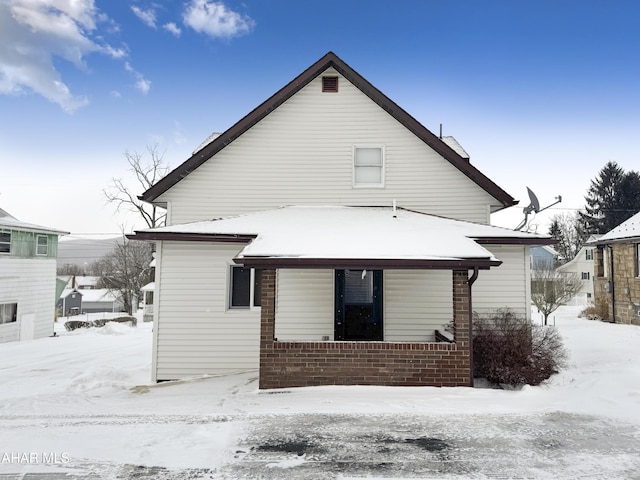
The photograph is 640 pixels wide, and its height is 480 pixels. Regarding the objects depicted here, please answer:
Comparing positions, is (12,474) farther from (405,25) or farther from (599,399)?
(405,25)

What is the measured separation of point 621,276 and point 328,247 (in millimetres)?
18216

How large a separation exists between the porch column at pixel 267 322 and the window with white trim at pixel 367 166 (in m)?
4.15

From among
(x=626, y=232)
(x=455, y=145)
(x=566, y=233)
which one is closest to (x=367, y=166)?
(x=455, y=145)

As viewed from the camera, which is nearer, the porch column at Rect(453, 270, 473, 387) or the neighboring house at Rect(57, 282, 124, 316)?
the porch column at Rect(453, 270, 473, 387)

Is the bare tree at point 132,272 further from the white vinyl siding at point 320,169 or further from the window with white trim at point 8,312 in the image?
the white vinyl siding at point 320,169

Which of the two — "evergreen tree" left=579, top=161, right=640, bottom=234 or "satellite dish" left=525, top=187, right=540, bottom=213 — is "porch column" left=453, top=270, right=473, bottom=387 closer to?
"satellite dish" left=525, top=187, right=540, bottom=213

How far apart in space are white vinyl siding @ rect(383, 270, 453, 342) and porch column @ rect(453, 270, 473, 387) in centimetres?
191

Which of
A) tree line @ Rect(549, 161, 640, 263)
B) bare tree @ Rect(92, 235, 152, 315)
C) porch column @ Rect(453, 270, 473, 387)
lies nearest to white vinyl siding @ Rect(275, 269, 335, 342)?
porch column @ Rect(453, 270, 473, 387)

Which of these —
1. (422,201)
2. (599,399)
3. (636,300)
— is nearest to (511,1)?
(422,201)

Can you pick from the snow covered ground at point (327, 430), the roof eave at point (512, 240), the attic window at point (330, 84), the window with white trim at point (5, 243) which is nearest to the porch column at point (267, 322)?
the snow covered ground at point (327, 430)

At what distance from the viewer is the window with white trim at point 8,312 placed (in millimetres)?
20744

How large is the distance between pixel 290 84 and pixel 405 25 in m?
14.5

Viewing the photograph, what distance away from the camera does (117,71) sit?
23531 mm

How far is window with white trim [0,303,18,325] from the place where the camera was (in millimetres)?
20744
